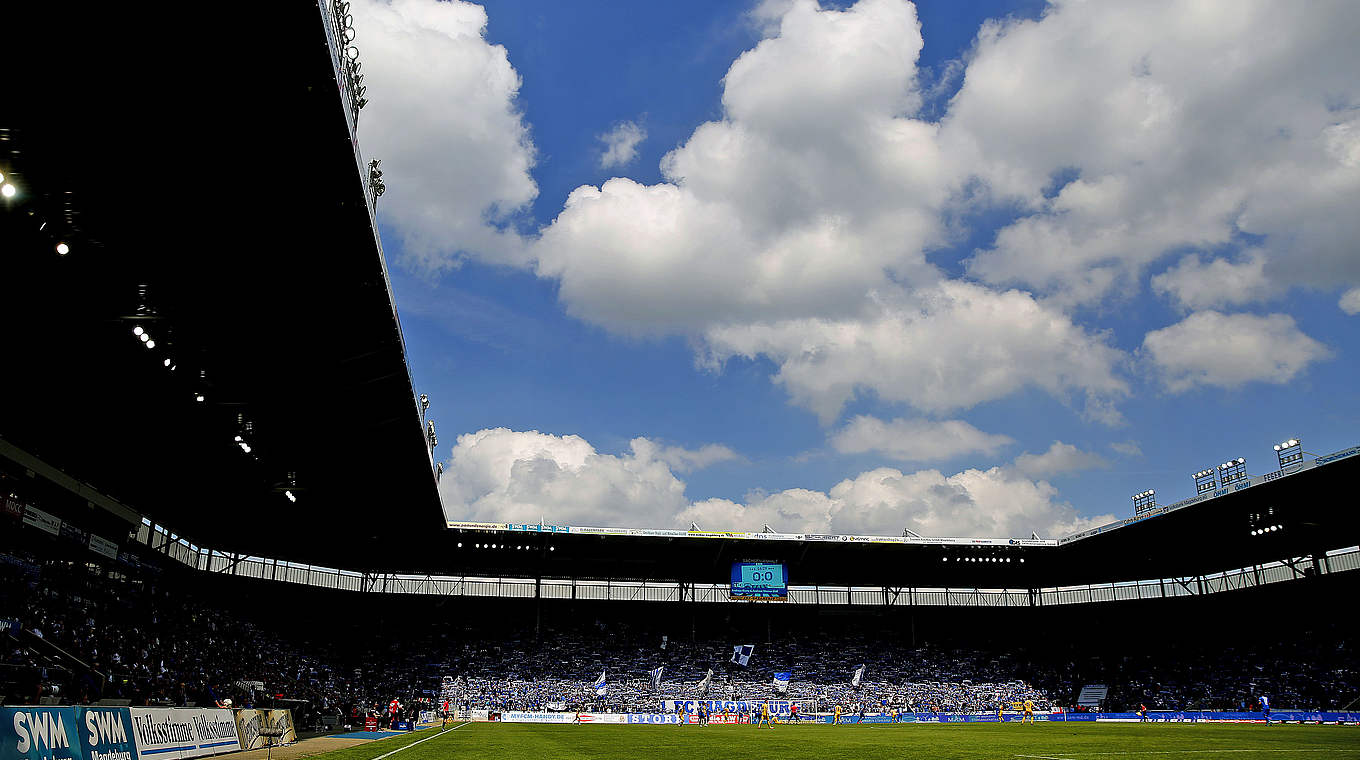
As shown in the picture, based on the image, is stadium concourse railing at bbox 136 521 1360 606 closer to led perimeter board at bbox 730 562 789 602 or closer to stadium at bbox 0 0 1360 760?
stadium at bbox 0 0 1360 760

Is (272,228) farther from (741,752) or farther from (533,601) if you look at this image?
(533,601)

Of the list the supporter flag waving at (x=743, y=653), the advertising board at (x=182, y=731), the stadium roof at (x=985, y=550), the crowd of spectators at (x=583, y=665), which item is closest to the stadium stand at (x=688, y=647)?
the crowd of spectators at (x=583, y=665)

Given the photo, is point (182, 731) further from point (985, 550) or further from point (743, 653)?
point (985, 550)

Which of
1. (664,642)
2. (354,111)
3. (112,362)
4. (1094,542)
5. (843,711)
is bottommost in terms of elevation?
(843,711)

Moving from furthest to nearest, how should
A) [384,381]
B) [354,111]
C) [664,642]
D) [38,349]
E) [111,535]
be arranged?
[664,642]
[111,535]
[384,381]
[38,349]
[354,111]

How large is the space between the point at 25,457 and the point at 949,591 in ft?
206

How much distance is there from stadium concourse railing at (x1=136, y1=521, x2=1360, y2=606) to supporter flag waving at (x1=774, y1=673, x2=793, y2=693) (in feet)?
20.4

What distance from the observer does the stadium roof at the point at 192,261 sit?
13547 millimetres

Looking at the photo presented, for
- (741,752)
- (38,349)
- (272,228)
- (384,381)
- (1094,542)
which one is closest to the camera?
(272,228)

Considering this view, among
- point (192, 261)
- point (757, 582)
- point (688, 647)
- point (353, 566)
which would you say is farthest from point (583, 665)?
point (192, 261)

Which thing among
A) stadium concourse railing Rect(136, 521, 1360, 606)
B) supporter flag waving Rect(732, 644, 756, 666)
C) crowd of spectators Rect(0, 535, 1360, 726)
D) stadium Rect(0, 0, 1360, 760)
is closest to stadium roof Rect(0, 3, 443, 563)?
stadium Rect(0, 0, 1360, 760)

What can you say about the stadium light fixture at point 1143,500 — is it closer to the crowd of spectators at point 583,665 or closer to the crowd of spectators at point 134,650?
the crowd of spectators at point 583,665

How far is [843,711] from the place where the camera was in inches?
2226

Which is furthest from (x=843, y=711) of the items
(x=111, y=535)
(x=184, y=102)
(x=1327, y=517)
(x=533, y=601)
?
(x=184, y=102)
